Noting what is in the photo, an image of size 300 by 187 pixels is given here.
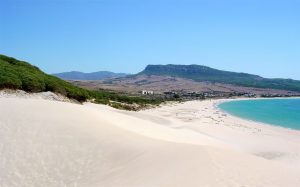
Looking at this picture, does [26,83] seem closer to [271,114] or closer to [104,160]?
[104,160]

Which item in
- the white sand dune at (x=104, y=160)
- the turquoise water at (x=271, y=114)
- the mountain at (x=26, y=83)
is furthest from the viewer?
the turquoise water at (x=271, y=114)

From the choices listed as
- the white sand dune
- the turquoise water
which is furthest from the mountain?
the turquoise water

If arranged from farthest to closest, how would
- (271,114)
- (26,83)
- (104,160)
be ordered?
(271,114)
(26,83)
(104,160)

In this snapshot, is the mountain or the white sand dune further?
the mountain

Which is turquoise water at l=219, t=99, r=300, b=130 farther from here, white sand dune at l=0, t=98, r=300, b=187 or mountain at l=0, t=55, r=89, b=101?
white sand dune at l=0, t=98, r=300, b=187

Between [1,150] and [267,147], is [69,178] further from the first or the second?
[267,147]

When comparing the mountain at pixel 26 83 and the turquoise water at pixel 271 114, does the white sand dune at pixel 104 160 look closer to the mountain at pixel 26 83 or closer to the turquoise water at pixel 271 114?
the mountain at pixel 26 83

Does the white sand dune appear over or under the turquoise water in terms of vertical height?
over

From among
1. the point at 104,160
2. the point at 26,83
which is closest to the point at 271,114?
the point at 26,83

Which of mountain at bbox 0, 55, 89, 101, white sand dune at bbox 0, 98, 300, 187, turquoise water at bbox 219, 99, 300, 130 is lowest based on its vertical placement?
turquoise water at bbox 219, 99, 300, 130

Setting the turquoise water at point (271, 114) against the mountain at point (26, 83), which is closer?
the mountain at point (26, 83)

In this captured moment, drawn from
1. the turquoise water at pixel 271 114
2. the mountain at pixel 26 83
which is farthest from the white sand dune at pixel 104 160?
the turquoise water at pixel 271 114
